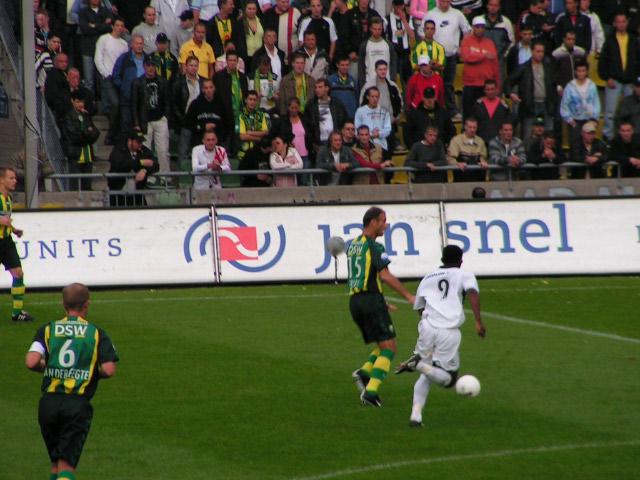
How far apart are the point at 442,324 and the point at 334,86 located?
12979 mm

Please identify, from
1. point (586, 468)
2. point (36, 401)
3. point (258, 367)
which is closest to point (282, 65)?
point (258, 367)

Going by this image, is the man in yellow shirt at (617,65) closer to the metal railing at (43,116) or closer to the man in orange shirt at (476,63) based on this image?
the man in orange shirt at (476,63)

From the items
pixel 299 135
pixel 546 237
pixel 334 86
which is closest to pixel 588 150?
pixel 546 237

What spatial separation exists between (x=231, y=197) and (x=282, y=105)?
226cm

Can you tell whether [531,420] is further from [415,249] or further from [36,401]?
[415,249]

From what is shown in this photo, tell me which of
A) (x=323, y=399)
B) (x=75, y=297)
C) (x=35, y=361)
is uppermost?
(x=75, y=297)

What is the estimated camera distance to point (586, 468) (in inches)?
311

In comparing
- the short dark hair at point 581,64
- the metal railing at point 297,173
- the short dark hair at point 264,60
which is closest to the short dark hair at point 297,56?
the short dark hair at point 264,60

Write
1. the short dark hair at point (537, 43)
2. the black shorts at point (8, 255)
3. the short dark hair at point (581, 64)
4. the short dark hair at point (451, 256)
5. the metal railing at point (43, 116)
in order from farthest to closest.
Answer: the short dark hair at point (537, 43)
the short dark hair at point (581, 64)
the metal railing at point (43, 116)
the black shorts at point (8, 255)
the short dark hair at point (451, 256)

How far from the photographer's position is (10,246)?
14.6 meters

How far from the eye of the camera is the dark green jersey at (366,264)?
10.3m

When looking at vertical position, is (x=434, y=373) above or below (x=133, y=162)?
below

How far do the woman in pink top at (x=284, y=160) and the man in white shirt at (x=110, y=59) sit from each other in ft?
11.1

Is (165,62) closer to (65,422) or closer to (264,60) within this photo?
(264,60)
